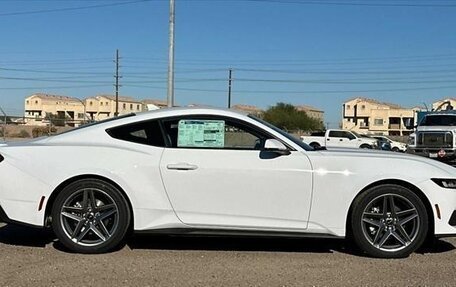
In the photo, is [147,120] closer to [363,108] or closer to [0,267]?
[0,267]

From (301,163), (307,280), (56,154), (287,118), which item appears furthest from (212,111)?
(287,118)

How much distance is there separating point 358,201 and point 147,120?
230cm

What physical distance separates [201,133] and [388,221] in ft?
6.79

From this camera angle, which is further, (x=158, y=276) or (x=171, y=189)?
(x=171, y=189)

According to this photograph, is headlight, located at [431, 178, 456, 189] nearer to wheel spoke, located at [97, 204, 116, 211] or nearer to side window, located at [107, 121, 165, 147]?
side window, located at [107, 121, 165, 147]

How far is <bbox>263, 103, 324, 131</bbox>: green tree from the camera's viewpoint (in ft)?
295

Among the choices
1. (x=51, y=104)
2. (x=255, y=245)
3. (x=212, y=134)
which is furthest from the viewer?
(x=51, y=104)

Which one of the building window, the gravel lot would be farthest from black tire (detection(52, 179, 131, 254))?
the building window

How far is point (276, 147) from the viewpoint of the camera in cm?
551

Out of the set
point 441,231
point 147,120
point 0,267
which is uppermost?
point 147,120

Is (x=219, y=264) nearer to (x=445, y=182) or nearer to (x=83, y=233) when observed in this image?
(x=83, y=233)

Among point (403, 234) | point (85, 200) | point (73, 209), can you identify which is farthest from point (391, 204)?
point (73, 209)

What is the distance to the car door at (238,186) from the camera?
5.50m

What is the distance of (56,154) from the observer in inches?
224
